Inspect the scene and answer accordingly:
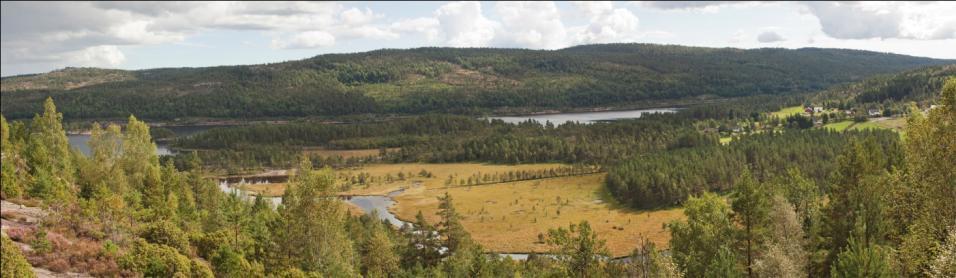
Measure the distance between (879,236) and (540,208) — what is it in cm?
7871

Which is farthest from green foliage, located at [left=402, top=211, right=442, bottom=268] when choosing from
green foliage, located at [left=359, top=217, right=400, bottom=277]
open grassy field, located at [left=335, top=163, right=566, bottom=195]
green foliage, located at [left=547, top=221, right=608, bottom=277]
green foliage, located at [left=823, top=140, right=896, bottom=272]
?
open grassy field, located at [left=335, top=163, right=566, bottom=195]

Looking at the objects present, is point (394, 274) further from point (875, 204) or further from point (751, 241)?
point (875, 204)

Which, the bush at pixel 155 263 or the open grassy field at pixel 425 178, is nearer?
the bush at pixel 155 263

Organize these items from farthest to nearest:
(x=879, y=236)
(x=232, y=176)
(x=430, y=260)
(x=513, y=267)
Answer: (x=232, y=176)
(x=430, y=260)
(x=513, y=267)
(x=879, y=236)

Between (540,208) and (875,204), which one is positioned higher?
(875,204)

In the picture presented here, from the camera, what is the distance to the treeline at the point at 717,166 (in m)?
124

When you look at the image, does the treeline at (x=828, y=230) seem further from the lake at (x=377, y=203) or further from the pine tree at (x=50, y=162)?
the lake at (x=377, y=203)

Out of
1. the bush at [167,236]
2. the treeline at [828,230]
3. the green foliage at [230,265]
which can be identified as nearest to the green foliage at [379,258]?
the green foliage at [230,265]

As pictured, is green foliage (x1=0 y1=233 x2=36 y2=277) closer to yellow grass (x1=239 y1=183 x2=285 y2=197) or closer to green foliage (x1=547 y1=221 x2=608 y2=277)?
green foliage (x1=547 y1=221 x2=608 y2=277)

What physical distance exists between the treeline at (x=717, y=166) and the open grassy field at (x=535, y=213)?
14.8 ft

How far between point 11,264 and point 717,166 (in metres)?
124

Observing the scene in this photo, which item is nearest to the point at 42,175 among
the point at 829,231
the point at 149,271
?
the point at 149,271

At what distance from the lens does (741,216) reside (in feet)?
182

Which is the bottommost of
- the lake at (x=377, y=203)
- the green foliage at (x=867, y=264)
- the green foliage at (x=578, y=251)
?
the lake at (x=377, y=203)
